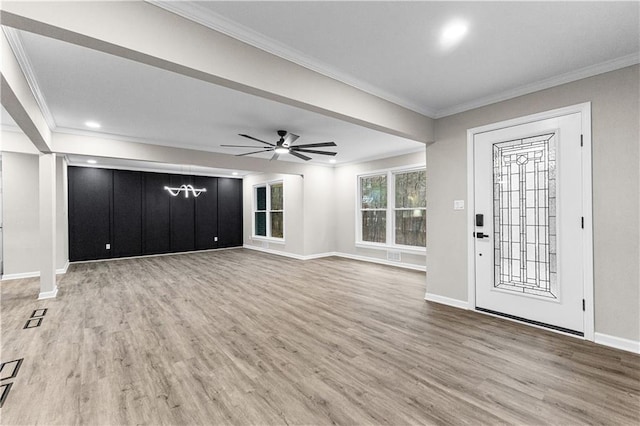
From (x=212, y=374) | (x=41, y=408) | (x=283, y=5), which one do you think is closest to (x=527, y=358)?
(x=212, y=374)

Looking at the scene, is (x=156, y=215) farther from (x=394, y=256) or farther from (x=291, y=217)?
(x=394, y=256)

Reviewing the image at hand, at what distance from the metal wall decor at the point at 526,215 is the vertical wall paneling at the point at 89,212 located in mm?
9356

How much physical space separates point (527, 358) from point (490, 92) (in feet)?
9.32

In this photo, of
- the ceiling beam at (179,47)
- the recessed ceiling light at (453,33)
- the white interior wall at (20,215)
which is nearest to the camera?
the ceiling beam at (179,47)

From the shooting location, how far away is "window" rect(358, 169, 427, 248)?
21.2ft

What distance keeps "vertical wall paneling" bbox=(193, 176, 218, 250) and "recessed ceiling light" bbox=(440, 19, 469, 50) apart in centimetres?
889

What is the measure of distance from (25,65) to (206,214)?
746 centimetres

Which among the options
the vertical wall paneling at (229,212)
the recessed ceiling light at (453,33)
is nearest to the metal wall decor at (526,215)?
the recessed ceiling light at (453,33)

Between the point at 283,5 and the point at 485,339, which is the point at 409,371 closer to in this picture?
the point at 485,339

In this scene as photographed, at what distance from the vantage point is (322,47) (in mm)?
2426

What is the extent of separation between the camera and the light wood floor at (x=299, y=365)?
1879 millimetres

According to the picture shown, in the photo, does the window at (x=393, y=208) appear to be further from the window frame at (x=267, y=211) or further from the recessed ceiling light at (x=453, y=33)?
the recessed ceiling light at (x=453, y=33)

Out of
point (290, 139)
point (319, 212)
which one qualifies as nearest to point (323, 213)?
point (319, 212)

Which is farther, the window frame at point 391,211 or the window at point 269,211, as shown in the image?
the window at point 269,211
